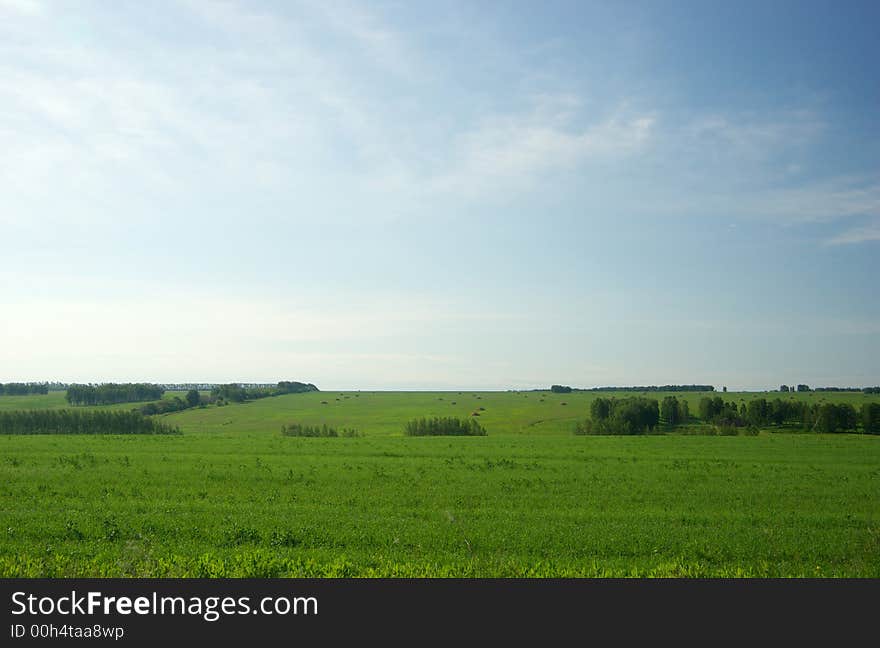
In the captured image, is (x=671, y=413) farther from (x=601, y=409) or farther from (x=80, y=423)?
(x=80, y=423)

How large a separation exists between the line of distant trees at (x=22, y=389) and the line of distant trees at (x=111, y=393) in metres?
33.9

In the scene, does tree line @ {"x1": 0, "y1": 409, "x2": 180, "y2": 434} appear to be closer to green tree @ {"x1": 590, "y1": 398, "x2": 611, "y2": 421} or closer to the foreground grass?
the foreground grass

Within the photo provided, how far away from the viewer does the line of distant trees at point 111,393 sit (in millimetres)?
135500

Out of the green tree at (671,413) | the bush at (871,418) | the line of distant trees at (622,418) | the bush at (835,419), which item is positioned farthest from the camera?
the green tree at (671,413)

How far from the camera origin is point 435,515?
1797 cm

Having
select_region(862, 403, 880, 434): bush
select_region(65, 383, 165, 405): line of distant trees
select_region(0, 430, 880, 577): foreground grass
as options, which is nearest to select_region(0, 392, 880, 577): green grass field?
select_region(0, 430, 880, 577): foreground grass

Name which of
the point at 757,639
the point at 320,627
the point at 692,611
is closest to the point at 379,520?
the point at 320,627

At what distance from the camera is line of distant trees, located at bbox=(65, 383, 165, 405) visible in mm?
135500

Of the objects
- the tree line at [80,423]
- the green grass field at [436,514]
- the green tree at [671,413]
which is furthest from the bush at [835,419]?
the tree line at [80,423]

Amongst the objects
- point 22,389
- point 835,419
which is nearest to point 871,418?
point 835,419

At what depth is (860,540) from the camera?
1540 cm

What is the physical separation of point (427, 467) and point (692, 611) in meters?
21.8

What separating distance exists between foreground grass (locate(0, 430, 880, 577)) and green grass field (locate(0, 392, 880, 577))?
9cm

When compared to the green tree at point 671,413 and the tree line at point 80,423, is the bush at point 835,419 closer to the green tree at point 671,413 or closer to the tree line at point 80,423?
the green tree at point 671,413
